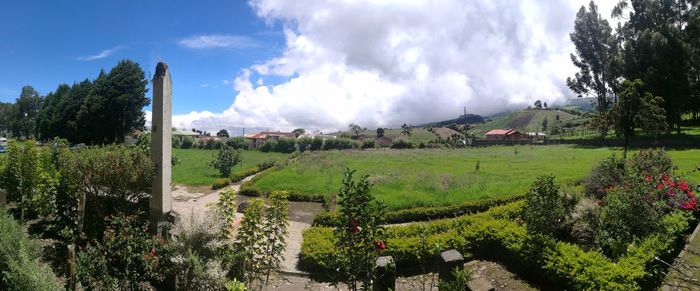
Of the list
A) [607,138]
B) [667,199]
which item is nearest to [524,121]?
[607,138]

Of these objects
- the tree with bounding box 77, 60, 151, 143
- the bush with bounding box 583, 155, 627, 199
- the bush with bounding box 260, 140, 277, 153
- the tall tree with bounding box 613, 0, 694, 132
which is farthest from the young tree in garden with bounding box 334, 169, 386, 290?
the bush with bounding box 260, 140, 277, 153

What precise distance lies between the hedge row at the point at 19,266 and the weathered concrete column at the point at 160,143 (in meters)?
2.18

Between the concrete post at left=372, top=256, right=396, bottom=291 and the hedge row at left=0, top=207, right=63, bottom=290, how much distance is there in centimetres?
385

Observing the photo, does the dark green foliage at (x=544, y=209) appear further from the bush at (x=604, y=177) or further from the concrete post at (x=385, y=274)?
the concrete post at (x=385, y=274)

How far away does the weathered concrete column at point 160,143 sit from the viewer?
8133 mm

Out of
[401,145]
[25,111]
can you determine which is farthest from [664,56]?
[25,111]

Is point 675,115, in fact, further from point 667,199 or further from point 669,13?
point 667,199

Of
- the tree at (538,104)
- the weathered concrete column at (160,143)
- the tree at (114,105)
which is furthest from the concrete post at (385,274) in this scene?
the tree at (538,104)

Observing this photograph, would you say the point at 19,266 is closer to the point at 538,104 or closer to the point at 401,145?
the point at 401,145

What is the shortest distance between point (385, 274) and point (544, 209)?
5039mm

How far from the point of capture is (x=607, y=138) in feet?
141

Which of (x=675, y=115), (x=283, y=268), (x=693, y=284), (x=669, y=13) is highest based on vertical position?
(x=669, y=13)

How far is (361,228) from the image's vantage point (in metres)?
4.77

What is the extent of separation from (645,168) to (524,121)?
170m
